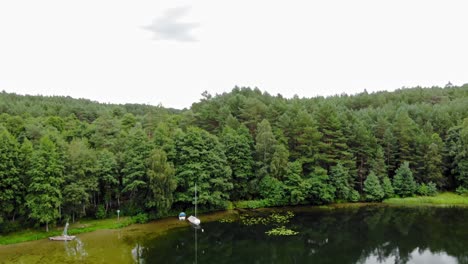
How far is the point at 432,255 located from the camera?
88.9 ft

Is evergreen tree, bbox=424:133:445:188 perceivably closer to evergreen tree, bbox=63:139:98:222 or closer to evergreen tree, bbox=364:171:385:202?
evergreen tree, bbox=364:171:385:202

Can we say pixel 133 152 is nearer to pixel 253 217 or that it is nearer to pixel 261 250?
pixel 253 217

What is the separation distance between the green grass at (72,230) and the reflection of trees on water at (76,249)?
8.80 ft

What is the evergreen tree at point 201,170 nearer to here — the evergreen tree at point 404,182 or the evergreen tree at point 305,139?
the evergreen tree at point 305,139

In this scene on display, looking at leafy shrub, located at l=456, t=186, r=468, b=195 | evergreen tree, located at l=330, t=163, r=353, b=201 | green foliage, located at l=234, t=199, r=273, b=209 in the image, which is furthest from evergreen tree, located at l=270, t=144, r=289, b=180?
leafy shrub, located at l=456, t=186, r=468, b=195

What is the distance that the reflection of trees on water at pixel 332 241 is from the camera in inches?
1057

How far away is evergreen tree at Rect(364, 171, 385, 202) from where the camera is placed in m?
48.6

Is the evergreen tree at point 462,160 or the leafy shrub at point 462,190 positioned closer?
the leafy shrub at point 462,190

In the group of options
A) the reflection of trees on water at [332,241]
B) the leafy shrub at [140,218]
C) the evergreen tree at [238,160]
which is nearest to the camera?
the reflection of trees on water at [332,241]

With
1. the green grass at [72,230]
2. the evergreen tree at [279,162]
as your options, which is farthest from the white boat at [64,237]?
the evergreen tree at [279,162]

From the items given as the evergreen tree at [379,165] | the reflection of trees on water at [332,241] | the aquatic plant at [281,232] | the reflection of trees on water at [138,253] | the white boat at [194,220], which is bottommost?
the reflection of trees on water at [332,241]

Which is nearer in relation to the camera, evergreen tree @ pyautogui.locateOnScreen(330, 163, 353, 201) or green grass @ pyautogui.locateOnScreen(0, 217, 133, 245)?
green grass @ pyautogui.locateOnScreen(0, 217, 133, 245)

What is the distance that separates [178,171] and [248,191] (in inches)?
449

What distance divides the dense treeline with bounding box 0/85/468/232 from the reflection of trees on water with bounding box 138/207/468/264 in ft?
21.7
